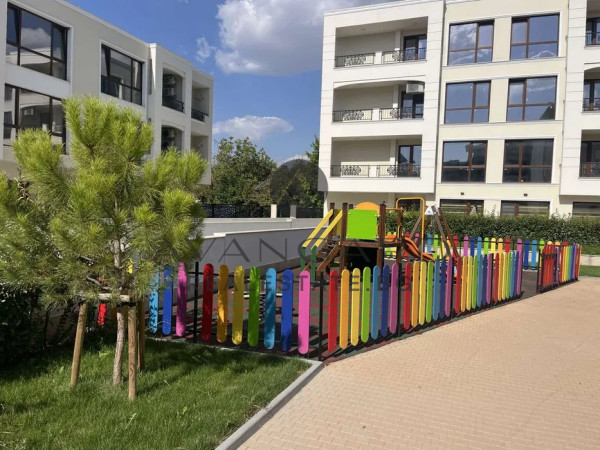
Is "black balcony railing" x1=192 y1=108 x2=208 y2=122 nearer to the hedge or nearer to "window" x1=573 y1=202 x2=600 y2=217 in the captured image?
the hedge

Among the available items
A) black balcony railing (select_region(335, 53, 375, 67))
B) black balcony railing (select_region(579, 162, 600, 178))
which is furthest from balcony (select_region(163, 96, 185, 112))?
black balcony railing (select_region(579, 162, 600, 178))

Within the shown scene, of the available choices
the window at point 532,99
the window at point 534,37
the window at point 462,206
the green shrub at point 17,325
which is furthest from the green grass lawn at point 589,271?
the green shrub at point 17,325

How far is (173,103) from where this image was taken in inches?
1054

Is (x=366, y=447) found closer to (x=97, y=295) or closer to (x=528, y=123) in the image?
(x=97, y=295)

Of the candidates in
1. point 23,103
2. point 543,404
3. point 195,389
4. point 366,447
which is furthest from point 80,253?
point 23,103

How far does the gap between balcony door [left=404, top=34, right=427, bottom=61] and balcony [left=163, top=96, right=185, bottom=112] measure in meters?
14.1

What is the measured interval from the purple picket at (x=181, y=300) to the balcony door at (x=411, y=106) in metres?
23.2

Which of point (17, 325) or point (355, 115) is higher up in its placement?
point (355, 115)

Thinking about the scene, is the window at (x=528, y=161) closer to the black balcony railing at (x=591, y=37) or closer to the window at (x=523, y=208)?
the window at (x=523, y=208)

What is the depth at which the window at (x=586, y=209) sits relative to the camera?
22.9m

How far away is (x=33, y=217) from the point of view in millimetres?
4129

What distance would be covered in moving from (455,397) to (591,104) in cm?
2416

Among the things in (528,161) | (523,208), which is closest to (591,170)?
(528,161)

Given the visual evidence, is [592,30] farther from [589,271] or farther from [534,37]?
[589,271]
